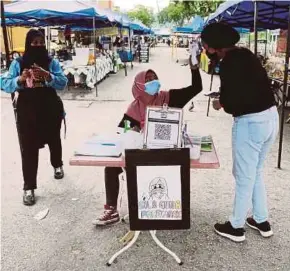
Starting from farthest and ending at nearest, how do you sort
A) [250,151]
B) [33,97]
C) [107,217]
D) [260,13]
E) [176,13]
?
[176,13] < [260,13] < [33,97] < [107,217] < [250,151]

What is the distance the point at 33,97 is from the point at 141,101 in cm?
125

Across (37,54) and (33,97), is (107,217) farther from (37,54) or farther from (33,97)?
(37,54)

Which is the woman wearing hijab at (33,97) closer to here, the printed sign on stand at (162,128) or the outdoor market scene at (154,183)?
the outdoor market scene at (154,183)

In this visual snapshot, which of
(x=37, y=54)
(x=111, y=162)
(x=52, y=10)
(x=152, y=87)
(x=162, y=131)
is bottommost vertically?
(x=111, y=162)

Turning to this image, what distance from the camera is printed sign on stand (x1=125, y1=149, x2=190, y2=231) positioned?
255cm

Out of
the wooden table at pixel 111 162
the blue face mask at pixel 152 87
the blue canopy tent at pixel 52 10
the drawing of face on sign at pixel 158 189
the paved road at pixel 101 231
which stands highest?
the blue canopy tent at pixel 52 10

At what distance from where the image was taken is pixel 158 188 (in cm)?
265

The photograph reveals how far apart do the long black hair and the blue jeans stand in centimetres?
201

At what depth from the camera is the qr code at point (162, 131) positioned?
8.37 feet

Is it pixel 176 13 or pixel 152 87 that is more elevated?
pixel 176 13

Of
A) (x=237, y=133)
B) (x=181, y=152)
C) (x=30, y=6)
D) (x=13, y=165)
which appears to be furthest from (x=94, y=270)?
(x=30, y=6)

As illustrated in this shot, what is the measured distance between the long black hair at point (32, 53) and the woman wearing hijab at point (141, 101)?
1.15m

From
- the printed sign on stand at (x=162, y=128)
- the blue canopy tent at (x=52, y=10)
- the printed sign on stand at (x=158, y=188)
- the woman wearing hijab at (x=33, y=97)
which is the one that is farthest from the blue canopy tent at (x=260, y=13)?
the printed sign on stand at (x=158, y=188)

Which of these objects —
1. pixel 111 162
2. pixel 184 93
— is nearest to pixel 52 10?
pixel 184 93
